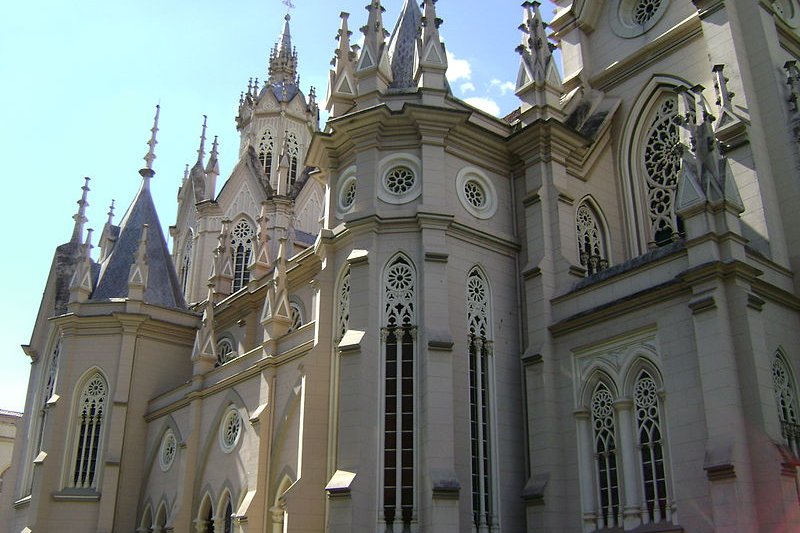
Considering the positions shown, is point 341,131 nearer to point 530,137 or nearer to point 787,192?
point 530,137

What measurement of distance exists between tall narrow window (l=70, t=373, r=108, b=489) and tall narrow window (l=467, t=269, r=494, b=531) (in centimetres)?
1831

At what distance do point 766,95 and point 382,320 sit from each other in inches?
426

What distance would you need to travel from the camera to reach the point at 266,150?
49531 mm

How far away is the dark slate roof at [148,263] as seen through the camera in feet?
115

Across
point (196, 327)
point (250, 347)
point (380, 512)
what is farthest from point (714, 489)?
point (196, 327)

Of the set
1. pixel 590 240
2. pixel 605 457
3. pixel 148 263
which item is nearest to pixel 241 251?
pixel 148 263

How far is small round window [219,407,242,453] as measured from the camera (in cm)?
2619

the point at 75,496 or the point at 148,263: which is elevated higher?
the point at 148,263

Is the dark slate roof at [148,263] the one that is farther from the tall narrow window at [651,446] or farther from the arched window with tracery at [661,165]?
the tall narrow window at [651,446]

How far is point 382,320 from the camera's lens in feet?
63.8

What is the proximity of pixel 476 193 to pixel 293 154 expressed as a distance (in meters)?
29.9

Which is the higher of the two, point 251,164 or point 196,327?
point 251,164

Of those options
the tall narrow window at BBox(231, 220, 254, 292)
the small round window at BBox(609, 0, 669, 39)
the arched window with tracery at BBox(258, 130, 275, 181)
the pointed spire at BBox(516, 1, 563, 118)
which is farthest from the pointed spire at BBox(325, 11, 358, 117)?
the arched window with tracery at BBox(258, 130, 275, 181)

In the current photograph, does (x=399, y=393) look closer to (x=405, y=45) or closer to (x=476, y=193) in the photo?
(x=476, y=193)
